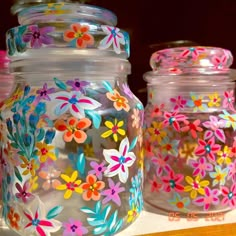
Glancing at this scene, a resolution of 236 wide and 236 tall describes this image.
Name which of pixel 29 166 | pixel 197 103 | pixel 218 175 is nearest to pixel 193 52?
pixel 197 103

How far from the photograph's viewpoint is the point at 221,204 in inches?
23.1

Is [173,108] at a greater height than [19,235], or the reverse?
[173,108]

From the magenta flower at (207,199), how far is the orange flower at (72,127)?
22 centimetres

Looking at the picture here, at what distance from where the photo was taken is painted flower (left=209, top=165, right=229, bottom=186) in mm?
576

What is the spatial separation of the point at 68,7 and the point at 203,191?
0.32 m

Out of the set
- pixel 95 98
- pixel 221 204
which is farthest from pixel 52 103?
pixel 221 204

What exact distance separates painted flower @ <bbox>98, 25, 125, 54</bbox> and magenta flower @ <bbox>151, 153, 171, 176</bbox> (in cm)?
19

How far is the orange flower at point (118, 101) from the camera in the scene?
1.61ft

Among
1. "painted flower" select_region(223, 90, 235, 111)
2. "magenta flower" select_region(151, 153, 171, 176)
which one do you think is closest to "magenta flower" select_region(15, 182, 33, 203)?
"magenta flower" select_region(151, 153, 171, 176)

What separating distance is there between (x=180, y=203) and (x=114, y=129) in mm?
177

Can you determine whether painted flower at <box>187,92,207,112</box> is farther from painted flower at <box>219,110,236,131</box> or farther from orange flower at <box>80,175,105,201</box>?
orange flower at <box>80,175,105,201</box>

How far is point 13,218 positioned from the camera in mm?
486

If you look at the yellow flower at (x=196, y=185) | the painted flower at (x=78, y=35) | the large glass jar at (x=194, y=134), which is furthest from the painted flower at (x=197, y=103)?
the painted flower at (x=78, y=35)

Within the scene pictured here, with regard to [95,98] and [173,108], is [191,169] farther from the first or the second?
[95,98]
